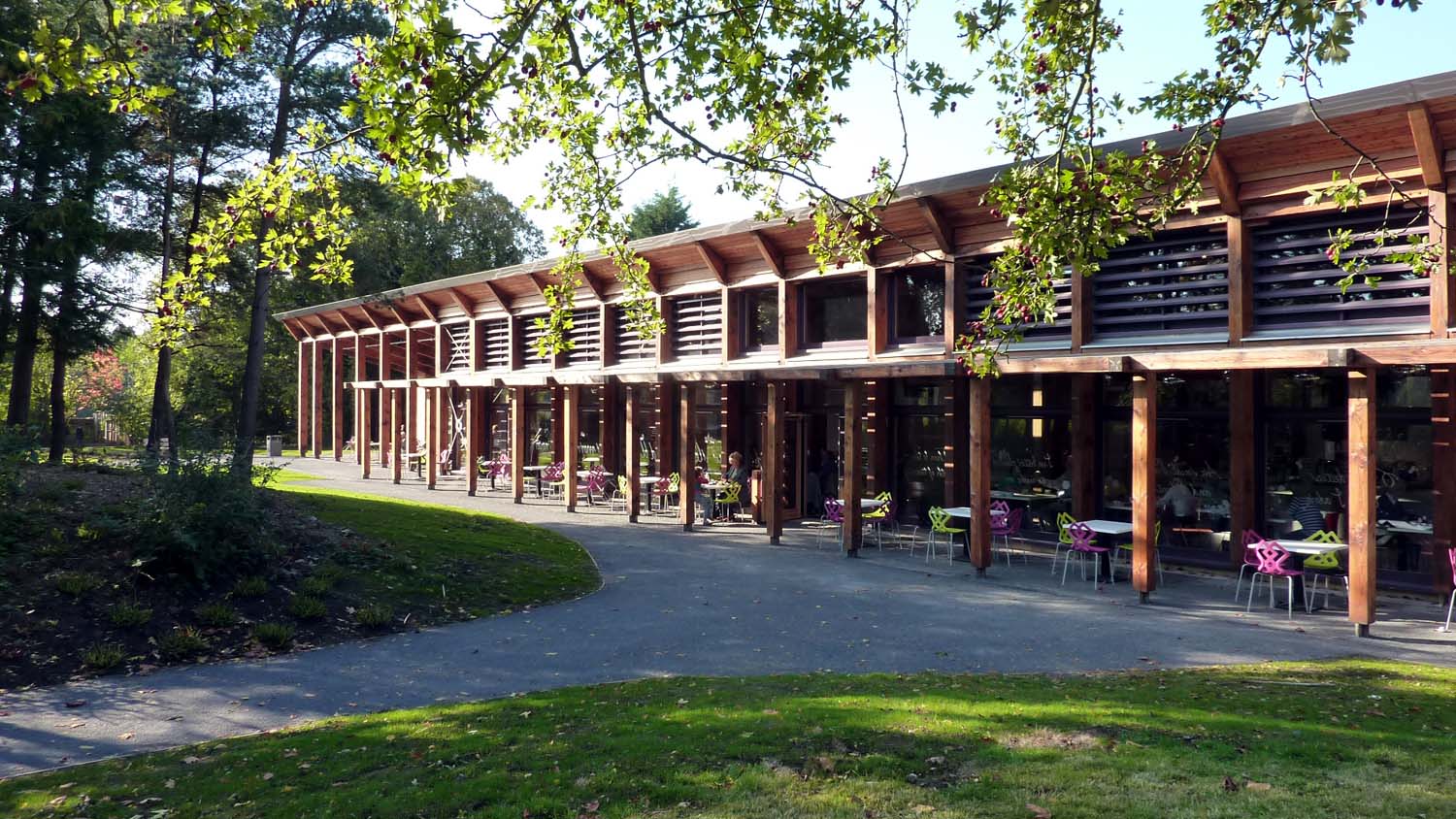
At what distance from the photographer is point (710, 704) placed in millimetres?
6664

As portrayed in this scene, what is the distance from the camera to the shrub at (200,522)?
9.82 meters

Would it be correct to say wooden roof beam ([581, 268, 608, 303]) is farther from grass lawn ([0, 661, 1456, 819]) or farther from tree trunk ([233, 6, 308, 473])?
grass lawn ([0, 661, 1456, 819])

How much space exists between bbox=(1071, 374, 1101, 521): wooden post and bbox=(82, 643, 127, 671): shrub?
12.8 m

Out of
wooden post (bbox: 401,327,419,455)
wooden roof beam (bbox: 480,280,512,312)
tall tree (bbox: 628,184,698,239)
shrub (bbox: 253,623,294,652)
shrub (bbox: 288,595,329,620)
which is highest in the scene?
tall tree (bbox: 628,184,698,239)

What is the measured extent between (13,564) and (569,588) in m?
5.97

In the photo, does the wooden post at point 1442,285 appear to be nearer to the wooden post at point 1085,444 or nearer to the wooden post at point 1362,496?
the wooden post at point 1362,496

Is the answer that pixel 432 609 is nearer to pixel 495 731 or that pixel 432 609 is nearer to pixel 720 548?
pixel 495 731

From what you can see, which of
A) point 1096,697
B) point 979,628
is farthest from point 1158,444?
point 1096,697

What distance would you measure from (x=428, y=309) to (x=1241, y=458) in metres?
22.2

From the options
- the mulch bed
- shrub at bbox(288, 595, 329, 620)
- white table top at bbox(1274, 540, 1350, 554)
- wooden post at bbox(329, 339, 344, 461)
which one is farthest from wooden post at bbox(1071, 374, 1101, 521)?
wooden post at bbox(329, 339, 344, 461)

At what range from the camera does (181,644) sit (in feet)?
28.4

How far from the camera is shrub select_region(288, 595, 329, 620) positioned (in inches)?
385

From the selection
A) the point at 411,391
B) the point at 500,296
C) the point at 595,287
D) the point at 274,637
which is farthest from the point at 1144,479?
the point at 411,391

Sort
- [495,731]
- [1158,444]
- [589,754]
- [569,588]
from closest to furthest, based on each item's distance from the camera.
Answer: [589,754]
[495,731]
[569,588]
[1158,444]
